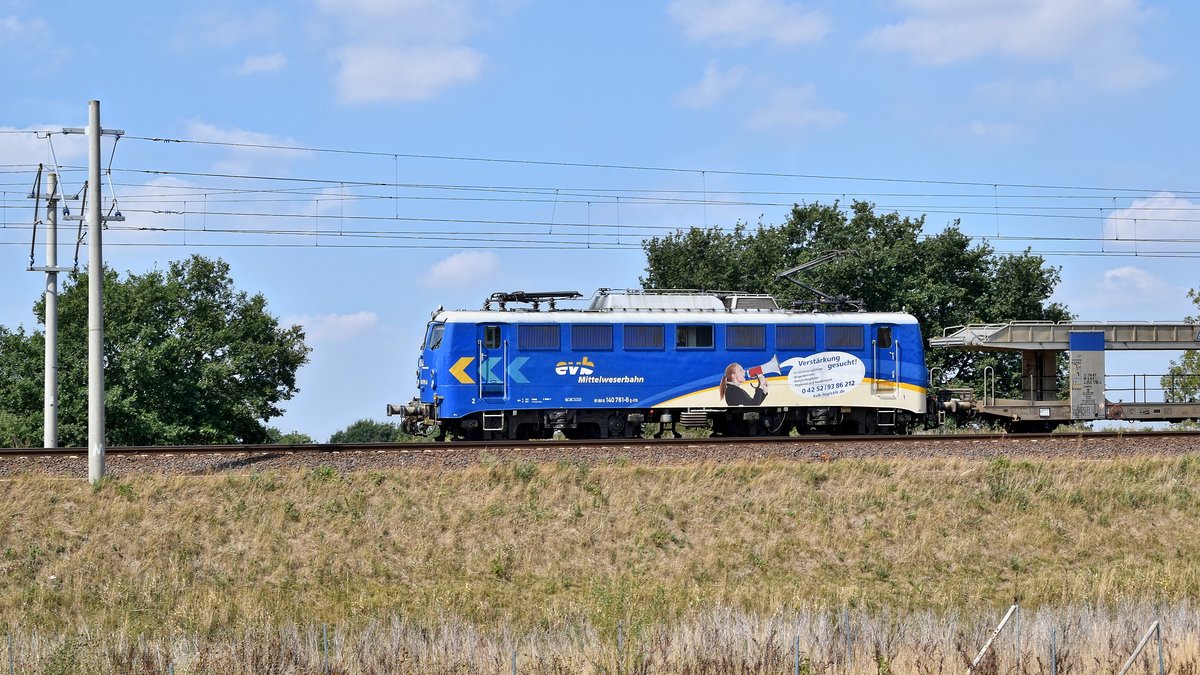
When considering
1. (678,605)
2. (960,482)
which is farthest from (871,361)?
(678,605)

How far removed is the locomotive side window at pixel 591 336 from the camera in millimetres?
30359

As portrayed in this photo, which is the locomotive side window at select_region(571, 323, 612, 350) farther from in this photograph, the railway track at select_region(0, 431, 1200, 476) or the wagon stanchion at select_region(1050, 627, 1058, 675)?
the wagon stanchion at select_region(1050, 627, 1058, 675)

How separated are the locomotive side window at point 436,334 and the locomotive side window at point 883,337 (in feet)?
38.0

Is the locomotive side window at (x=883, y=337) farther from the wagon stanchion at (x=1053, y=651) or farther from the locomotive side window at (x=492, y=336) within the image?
the wagon stanchion at (x=1053, y=651)

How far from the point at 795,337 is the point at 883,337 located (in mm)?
2702

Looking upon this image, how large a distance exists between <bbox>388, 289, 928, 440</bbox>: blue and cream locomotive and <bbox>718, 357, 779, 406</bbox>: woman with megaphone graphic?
26 mm

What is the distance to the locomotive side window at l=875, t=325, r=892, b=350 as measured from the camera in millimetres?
32375

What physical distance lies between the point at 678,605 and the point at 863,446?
9.07 metres

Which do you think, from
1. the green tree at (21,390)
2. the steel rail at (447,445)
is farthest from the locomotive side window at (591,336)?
the green tree at (21,390)

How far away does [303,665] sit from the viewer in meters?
15.9

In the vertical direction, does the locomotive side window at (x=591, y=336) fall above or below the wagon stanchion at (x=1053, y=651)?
above

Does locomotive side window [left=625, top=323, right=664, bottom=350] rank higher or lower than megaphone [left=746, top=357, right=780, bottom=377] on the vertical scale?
higher

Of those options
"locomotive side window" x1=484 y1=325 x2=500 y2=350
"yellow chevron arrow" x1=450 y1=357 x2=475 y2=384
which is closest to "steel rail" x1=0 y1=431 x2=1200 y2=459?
"yellow chevron arrow" x1=450 y1=357 x2=475 y2=384

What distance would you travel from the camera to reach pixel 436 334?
30797 millimetres
